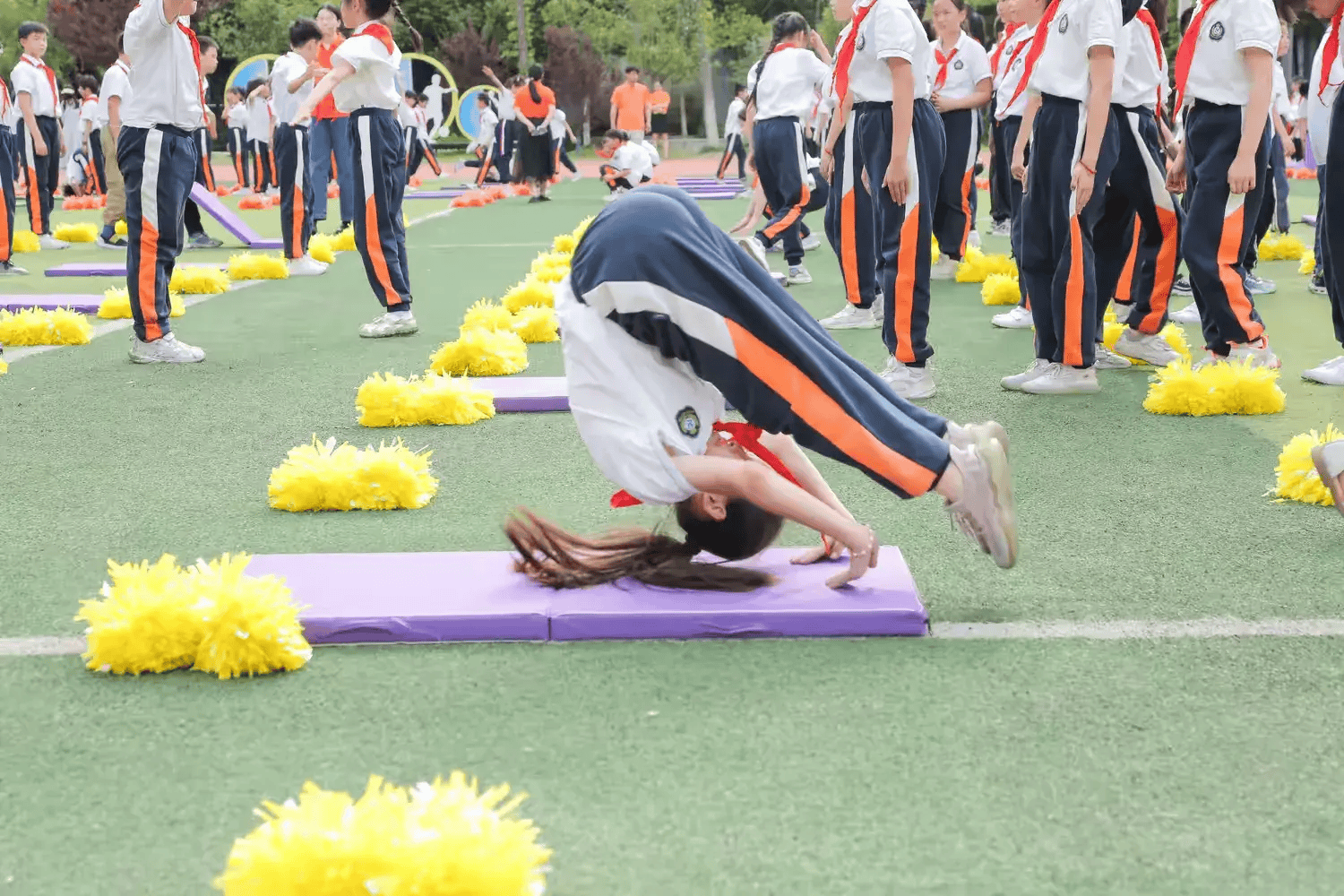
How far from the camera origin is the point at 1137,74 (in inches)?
245

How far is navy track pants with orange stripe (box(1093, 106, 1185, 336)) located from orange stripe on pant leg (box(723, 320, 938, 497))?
342 cm

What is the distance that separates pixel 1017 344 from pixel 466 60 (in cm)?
4295

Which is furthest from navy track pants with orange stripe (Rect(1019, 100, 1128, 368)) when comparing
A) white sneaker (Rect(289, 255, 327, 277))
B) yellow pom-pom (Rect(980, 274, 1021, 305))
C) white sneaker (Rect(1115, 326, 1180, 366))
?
white sneaker (Rect(289, 255, 327, 277))

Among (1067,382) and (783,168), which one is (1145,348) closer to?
(1067,382)

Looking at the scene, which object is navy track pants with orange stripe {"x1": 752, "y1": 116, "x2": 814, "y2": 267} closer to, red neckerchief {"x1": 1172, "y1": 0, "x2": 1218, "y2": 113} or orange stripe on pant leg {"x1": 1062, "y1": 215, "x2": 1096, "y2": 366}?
red neckerchief {"x1": 1172, "y1": 0, "x2": 1218, "y2": 113}

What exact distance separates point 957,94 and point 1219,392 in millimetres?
4883

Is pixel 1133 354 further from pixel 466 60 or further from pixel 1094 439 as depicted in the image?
pixel 466 60

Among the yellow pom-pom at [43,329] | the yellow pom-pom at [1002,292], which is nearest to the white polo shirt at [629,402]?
the yellow pom-pom at [43,329]

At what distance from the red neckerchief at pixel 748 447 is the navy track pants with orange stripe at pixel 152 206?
461cm

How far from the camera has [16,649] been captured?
3340mm

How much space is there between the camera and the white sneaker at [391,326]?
853 centimetres

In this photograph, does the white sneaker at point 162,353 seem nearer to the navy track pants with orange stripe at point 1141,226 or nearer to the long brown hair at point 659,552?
the navy track pants with orange stripe at point 1141,226

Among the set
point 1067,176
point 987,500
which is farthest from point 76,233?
point 987,500

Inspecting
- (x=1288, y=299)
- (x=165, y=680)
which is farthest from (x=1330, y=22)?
(x=165, y=680)
